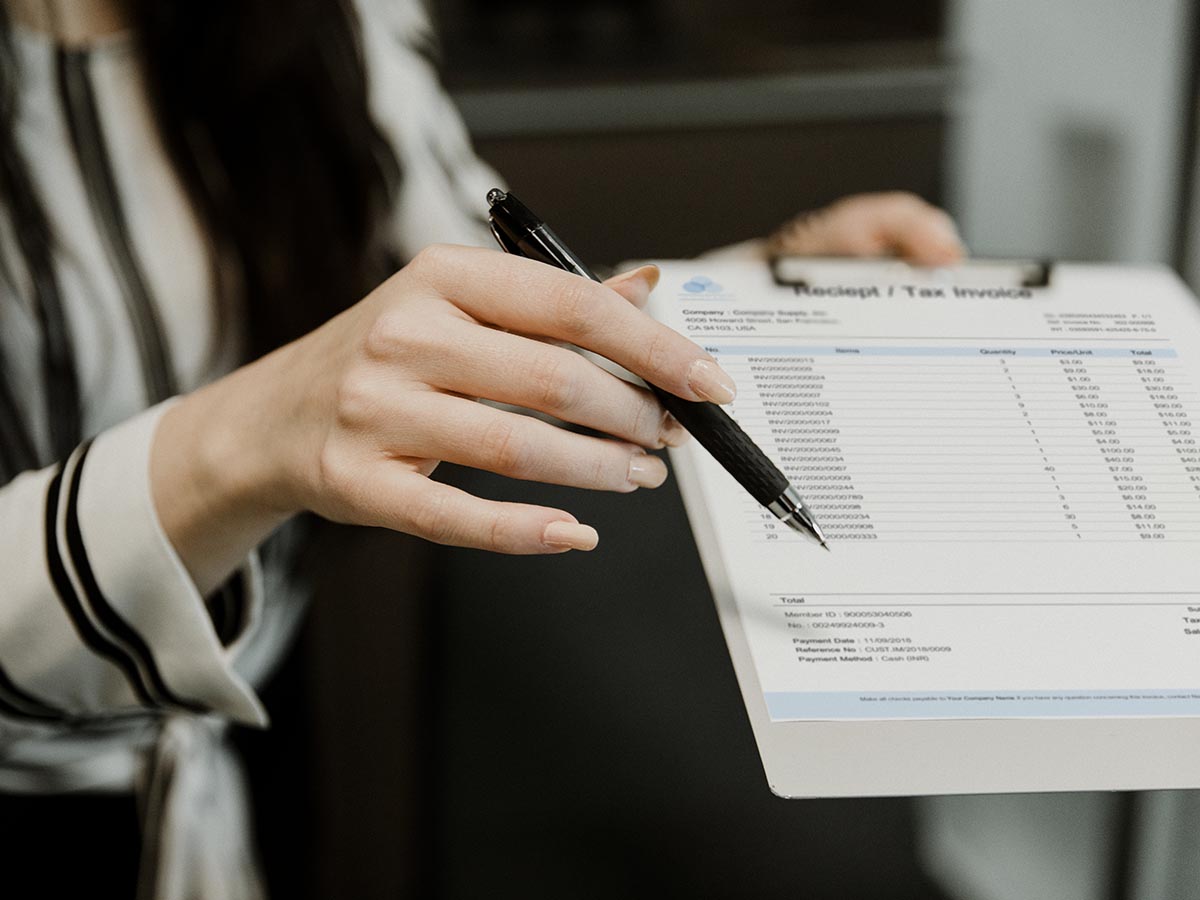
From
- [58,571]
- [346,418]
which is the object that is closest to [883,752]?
[346,418]

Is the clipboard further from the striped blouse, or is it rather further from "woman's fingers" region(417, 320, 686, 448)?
the striped blouse

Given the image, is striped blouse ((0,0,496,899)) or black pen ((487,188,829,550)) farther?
striped blouse ((0,0,496,899))

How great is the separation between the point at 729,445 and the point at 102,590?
0.84ft

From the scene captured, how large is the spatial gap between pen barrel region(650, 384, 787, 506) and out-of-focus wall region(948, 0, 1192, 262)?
114cm

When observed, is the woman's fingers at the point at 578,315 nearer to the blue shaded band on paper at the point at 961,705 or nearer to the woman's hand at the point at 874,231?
the blue shaded band on paper at the point at 961,705

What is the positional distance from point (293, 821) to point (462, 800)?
0.38 meters

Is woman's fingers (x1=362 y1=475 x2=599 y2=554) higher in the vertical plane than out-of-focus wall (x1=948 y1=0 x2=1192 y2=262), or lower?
higher

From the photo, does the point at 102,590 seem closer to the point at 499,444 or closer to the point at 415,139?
the point at 499,444

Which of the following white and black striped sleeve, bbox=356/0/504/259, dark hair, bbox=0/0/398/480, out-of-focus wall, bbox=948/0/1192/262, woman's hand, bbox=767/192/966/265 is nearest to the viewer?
woman's hand, bbox=767/192/966/265

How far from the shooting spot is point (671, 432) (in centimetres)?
40

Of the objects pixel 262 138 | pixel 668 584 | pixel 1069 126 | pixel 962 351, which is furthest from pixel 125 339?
pixel 1069 126

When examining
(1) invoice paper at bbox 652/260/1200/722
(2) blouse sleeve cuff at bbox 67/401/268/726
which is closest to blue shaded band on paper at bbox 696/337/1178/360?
(1) invoice paper at bbox 652/260/1200/722

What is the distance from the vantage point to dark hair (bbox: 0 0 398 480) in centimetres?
77

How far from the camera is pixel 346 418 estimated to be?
0.37m
